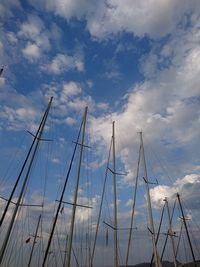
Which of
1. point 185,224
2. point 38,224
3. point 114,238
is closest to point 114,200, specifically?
point 114,238

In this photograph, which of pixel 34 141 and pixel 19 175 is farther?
pixel 34 141

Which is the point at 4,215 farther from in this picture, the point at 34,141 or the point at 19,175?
the point at 34,141

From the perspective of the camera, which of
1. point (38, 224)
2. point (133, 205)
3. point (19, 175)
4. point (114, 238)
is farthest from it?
point (38, 224)

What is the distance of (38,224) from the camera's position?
264 feet

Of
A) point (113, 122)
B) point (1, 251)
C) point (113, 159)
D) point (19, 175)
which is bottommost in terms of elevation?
point (1, 251)

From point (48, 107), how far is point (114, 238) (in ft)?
65.5

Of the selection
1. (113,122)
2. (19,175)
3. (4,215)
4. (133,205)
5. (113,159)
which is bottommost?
(4,215)

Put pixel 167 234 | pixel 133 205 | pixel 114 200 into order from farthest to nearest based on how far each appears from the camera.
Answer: pixel 167 234, pixel 133 205, pixel 114 200

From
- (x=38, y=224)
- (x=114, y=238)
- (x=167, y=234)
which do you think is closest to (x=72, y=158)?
(x=114, y=238)

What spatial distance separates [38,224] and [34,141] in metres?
53.2

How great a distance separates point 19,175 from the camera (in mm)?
30203

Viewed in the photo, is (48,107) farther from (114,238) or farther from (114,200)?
(114,238)

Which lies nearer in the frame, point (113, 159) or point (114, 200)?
point (114, 200)

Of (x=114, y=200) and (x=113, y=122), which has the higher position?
(x=113, y=122)
